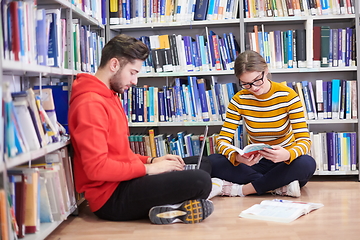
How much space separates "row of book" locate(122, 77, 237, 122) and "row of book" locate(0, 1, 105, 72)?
733mm

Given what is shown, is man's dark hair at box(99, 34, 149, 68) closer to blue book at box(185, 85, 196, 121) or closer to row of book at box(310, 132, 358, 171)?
blue book at box(185, 85, 196, 121)

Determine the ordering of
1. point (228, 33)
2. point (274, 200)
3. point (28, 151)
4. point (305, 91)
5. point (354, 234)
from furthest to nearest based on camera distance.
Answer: point (228, 33)
point (305, 91)
point (274, 200)
point (354, 234)
point (28, 151)

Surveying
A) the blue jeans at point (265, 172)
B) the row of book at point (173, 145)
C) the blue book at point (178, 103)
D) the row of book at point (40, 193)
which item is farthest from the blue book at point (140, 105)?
the row of book at point (40, 193)

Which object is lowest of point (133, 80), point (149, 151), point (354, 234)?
point (354, 234)

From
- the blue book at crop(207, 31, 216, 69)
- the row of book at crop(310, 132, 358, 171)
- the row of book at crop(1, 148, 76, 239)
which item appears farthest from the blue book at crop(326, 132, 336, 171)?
the row of book at crop(1, 148, 76, 239)

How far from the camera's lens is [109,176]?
6.75 ft

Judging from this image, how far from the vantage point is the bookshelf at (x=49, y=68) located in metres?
1.63

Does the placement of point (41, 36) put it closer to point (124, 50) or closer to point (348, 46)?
point (124, 50)

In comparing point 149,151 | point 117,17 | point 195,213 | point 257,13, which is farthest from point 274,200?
point 117,17

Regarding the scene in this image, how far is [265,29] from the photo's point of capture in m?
3.54

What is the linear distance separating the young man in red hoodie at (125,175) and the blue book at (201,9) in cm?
115

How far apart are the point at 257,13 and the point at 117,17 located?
1081 millimetres

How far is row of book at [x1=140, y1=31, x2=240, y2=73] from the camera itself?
10.7 feet

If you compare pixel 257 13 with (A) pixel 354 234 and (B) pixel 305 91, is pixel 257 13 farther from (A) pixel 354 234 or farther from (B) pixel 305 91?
(A) pixel 354 234
